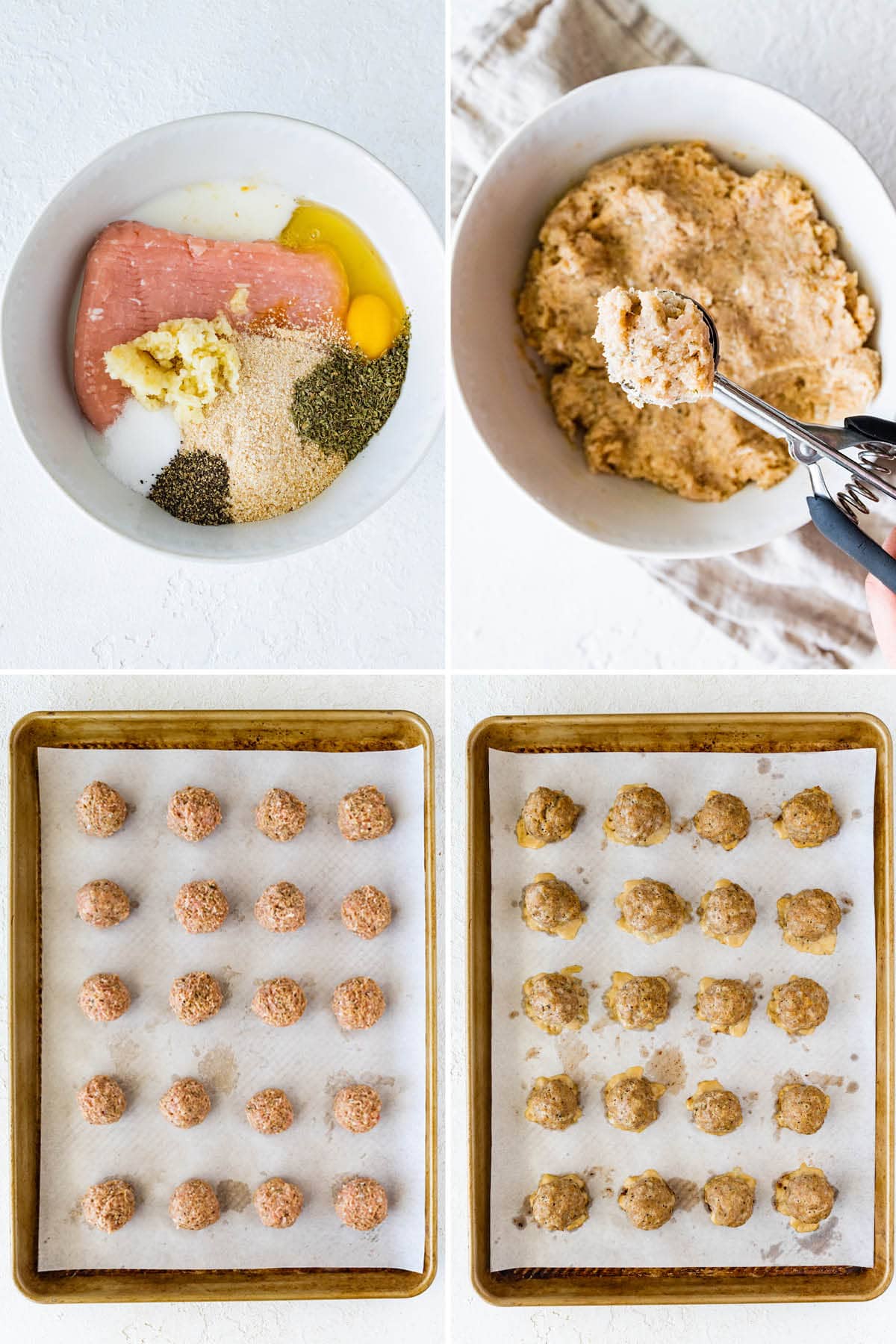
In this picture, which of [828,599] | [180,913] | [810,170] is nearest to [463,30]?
[810,170]

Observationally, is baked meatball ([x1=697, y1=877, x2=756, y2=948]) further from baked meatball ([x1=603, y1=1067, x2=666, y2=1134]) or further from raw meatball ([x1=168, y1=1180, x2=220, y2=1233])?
raw meatball ([x1=168, y1=1180, x2=220, y2=1233])

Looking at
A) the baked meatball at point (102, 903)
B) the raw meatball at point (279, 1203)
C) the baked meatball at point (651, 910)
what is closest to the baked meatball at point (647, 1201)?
the baked meatball at point (651, 910)

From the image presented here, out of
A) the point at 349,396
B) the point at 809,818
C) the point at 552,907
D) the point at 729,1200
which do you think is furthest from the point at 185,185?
the point at 729,1200

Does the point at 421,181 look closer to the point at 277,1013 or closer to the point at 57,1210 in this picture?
the point at 277,1013

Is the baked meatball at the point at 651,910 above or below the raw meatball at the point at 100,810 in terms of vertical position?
below

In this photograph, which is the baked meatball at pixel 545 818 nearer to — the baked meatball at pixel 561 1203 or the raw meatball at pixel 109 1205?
the baked meatball at pixel 561 1203

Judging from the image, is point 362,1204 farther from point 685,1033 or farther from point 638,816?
point 638,816
